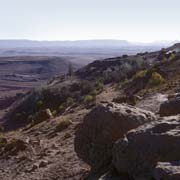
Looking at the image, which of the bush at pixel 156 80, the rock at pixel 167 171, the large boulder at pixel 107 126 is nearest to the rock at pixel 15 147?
the large boulder at pixel 107 126

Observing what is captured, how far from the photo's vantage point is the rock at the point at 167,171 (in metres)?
6.05

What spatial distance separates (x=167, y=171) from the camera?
618 cm

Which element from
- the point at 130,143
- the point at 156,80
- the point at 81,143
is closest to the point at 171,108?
the point at 81,143

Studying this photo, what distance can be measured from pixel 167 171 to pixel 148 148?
115 cm

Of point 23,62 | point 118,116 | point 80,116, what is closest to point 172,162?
point 118,116

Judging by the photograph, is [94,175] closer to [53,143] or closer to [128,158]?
[128,158]

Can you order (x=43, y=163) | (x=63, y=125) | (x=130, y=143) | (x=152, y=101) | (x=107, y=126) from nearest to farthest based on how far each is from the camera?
(x=130, y=143) < (x=107, y=126) < (x=43, y=163) < (x=63, y=125) < (x=152, y=101)

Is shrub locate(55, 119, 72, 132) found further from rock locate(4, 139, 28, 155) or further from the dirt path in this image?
the dirt path

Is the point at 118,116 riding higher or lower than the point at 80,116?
higher

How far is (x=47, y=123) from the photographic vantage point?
20.1m

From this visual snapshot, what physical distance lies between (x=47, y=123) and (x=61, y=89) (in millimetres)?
22587

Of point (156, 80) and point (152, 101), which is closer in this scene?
point (152, 101)

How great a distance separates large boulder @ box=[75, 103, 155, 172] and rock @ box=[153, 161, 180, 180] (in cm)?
252

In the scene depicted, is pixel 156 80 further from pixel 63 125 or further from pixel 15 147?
pixel 15 147
